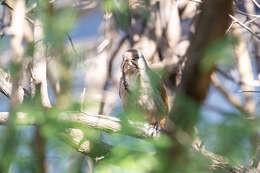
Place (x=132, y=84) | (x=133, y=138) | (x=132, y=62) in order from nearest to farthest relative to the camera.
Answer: (x=133, y=138) → (x=132, y=84) → (x=132, y=62)

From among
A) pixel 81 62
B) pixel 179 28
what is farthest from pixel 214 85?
pixel 81 62

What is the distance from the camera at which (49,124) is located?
2.30 meters

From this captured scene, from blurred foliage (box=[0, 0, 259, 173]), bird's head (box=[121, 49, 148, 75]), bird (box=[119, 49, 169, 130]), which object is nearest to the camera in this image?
blurred foliage (box=[0, 0, 259, 173])

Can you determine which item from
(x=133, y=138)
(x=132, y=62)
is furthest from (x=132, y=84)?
(x=133, y=138)

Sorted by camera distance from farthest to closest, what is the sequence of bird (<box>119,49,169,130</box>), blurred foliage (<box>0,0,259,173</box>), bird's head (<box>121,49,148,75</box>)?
1. bird's head (<box>121,49,148,75</box>)
2. bird (<box>119,49,169,130</box>)
3. blurred foliage (<box>0,0,259,173</box>)

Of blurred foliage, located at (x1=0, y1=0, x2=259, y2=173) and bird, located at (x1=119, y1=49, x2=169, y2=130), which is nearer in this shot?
blurred foliage, located at (x1=0, y1=0, x2=259, y2=173)

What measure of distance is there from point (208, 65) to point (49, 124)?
2.81 ft

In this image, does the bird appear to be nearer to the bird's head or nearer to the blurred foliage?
the bird's head

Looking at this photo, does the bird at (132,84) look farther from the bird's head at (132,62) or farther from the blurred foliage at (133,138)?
the blurred foliage at (133,138)

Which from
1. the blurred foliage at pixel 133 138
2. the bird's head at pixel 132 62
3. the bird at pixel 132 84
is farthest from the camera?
the bird's head at pixel 132 62

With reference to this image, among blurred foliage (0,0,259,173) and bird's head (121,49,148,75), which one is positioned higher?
bird's head (121,49,148,75)

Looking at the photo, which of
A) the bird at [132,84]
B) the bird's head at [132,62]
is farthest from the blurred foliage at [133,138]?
the bird's head at [132,62]

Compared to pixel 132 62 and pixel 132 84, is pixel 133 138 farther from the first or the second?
pixel 132 62

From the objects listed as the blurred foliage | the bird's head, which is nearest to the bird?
the bird's head
